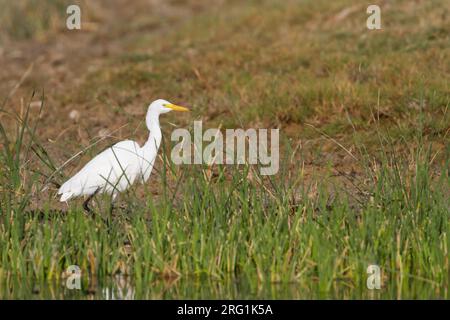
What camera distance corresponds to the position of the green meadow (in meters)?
7.01

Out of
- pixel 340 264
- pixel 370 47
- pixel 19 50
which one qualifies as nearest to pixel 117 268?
pixel 340 264

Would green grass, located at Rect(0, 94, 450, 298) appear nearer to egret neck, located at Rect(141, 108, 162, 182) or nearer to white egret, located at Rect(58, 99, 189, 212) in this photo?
white egret, located at Rect(58, 99, 189, 212)

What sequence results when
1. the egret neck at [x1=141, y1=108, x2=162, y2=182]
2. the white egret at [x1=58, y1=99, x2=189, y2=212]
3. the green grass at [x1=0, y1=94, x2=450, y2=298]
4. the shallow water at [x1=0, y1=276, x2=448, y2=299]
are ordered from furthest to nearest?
the egret neck at [x1=141, y1=108, x2=162, y2=182]
the white egret at [x1=58, y1=99, x2=189, y2=212]
the green grass at [x1=0, y1=94, x2=450, y2=298]
the shallow water at [x1=0, y1=276, x2=448, y2=299]

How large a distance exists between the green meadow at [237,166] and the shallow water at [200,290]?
0.04 feet

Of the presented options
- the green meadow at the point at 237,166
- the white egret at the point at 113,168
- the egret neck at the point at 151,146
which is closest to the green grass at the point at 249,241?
the green meadow at the point at 237,166

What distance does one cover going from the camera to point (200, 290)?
696 cm

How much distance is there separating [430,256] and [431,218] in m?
0.29

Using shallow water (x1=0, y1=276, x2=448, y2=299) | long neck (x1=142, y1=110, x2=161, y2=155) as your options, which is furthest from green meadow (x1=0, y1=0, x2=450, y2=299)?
long neck (x1=142, y1=110, x2=161, y2=155)

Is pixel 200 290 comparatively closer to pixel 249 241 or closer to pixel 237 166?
pixel 249 241

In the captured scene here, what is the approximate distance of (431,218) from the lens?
707 cm

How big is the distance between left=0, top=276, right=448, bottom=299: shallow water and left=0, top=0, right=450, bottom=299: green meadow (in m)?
0.01

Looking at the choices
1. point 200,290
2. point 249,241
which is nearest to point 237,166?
point 249,241

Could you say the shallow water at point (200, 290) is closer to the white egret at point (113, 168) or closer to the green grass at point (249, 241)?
the green grass at point (249, 241)
